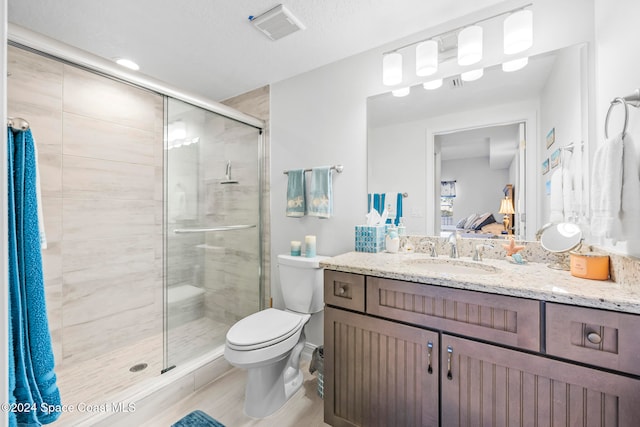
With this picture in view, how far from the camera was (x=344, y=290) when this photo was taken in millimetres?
1344

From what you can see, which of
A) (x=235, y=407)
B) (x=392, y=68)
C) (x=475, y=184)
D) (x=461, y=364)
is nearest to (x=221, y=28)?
(x=392, y=68)

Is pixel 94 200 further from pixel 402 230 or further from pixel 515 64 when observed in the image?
pixel 515 64

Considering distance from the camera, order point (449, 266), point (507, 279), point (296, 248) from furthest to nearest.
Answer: point (296, 248) → point (449, 266) → point (507, 279)

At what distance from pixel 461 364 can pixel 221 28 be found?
211 centimetres

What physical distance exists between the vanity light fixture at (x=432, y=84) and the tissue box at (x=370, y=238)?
0.87m

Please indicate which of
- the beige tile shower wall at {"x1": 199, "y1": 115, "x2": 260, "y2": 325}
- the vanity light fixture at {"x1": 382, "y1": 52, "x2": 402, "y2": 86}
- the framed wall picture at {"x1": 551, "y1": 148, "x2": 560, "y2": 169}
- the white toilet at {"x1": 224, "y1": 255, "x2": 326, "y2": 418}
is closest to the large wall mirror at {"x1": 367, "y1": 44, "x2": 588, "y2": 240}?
the framed wall picture at {"x1": 551, "y1": 148, "x2": 560, "y2": 169}

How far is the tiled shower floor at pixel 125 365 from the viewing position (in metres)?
1.60

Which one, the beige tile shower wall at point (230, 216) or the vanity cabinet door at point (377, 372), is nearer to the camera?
the vanity cabinet door at point (377, 372)

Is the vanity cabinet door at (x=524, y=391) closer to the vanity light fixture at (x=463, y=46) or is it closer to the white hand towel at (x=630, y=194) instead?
the white hand towel at (x=630, y=194)

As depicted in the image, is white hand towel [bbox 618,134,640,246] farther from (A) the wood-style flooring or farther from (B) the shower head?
(B) the shower head

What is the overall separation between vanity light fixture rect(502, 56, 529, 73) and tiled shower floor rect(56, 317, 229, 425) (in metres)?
2.49

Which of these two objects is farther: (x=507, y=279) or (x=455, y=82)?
(x=455, y=82)

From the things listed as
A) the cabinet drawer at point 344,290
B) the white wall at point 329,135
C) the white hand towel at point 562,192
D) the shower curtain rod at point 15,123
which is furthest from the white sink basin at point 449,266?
the shower curtain rod at point 15,123

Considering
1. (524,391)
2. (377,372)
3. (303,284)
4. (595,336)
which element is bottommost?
(377,372)
